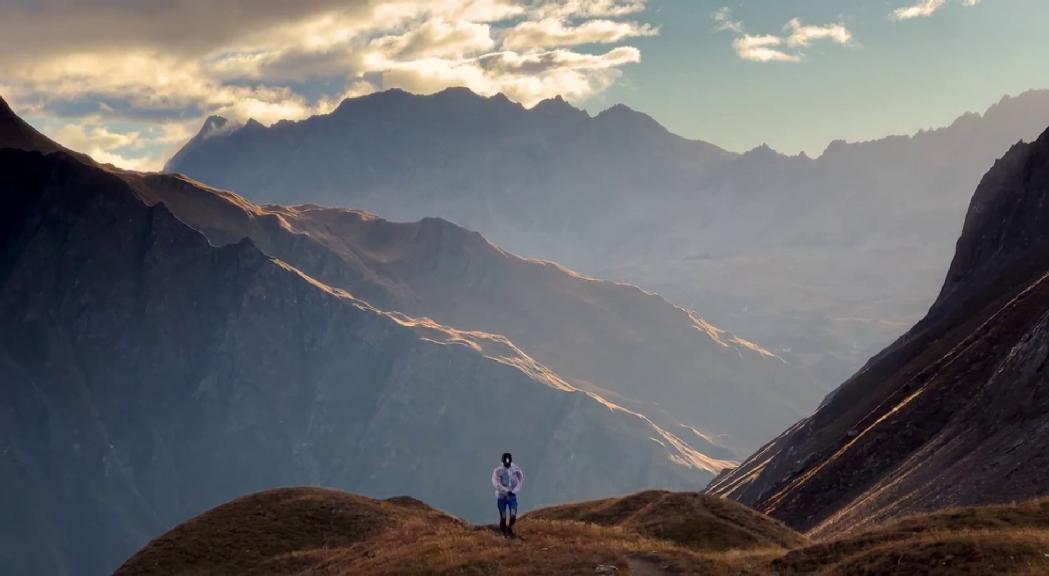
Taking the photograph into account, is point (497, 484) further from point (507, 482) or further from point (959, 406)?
point (959, 406)

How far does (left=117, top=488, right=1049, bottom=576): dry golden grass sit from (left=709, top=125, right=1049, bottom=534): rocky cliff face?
24.6 m

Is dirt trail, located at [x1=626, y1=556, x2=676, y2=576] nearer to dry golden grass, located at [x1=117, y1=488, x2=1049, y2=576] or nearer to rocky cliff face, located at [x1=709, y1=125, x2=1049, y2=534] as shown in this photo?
dry golden grass, located at [x1=117, y1=488, x2=1049, y2=576]

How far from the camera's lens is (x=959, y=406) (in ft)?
345

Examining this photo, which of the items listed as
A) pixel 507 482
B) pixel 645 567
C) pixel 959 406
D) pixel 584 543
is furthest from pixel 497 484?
pixel 959 406

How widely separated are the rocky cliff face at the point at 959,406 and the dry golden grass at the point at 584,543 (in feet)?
80.6

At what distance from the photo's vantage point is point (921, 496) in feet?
278

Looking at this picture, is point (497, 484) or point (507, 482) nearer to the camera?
point (507, 482)

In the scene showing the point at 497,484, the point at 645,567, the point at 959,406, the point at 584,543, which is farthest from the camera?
the point at 959,406

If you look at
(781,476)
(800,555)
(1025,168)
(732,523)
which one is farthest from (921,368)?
(800,555)

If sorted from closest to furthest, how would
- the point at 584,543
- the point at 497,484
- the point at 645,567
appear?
the point at 645,567, the point at 584,543, the point at 497,484

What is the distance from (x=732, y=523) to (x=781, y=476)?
8934cm

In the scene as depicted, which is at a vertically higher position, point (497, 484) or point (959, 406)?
point (959, 406)

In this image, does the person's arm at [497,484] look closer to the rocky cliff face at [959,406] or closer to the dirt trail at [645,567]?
the dirt trail at [645,567]

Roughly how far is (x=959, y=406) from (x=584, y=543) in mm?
70994
